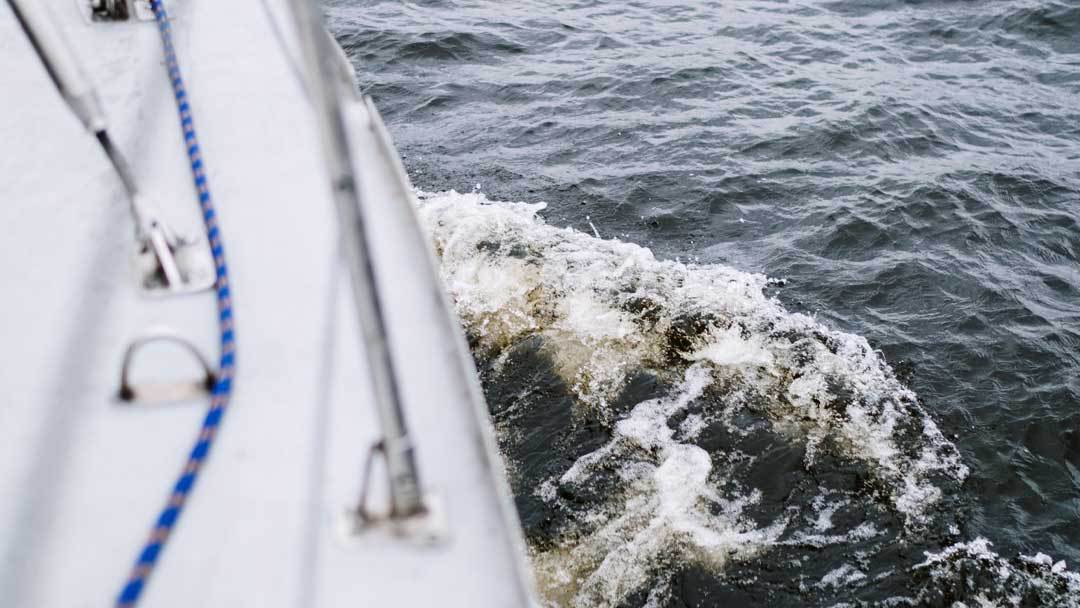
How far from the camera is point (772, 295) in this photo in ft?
17.7

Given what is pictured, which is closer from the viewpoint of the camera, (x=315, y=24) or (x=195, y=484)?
(x=315, y=24)

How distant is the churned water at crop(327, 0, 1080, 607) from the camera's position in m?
3.67

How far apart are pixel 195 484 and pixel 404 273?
78 cm

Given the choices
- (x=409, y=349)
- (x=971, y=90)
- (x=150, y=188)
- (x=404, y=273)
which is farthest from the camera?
(x=971, y=90)

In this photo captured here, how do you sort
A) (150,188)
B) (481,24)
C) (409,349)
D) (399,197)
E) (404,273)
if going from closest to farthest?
(409,349)
(404,273)
(399,197)
(150,188)
(481,24)

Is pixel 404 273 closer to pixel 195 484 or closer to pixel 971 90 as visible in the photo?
pixel 195 484

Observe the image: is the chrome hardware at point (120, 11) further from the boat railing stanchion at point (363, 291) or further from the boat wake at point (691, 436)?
the boat railing stanchion at point (363, 291)

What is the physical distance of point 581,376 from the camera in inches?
177

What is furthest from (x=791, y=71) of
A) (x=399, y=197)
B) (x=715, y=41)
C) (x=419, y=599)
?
(x=419, y=599)

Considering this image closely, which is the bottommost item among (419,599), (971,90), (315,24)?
(971,90)

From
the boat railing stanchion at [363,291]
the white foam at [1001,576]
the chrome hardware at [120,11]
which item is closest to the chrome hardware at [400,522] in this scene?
the boat railing stanchion at [363,291]

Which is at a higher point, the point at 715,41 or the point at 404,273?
the point at 404,273

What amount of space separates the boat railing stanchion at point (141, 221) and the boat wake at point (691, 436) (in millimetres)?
2016

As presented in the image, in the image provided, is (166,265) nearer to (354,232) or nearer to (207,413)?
(207,413)
